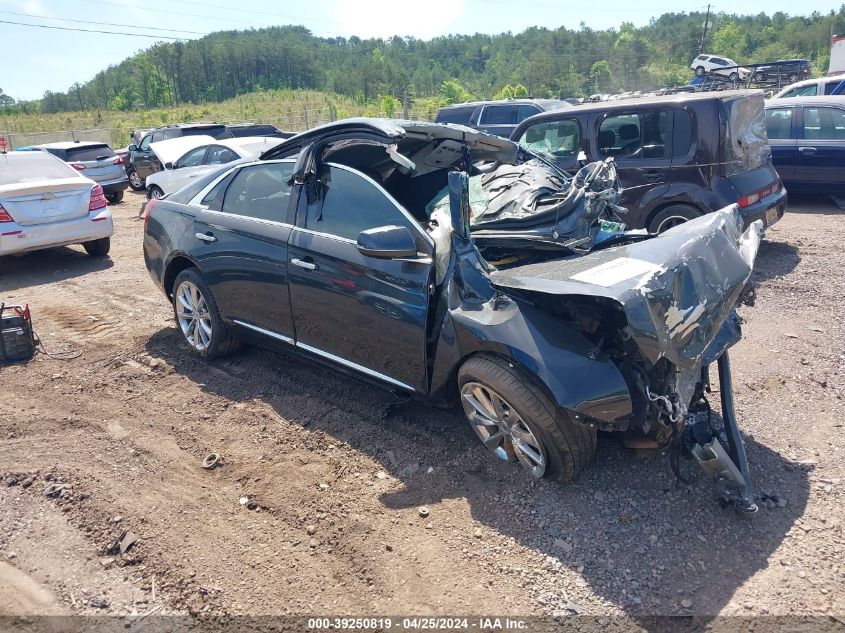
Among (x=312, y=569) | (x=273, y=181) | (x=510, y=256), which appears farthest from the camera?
(x=273, y=181)

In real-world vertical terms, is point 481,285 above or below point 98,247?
above

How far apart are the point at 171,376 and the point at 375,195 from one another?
2415 mm

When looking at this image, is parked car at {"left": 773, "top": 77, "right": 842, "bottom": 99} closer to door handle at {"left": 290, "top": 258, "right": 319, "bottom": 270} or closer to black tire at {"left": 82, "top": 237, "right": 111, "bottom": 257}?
door handle at {"left": 290, "top": 258, "right": 319, "bottom": 270}

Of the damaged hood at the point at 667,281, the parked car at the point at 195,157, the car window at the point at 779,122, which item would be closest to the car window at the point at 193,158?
the parked car at the point at 195,157

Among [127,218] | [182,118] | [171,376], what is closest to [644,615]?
[171,376]

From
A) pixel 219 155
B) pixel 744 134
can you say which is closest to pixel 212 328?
pixel 744 134

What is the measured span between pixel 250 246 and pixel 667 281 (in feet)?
9.59

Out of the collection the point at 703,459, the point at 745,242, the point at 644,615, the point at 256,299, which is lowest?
the point at 644,615

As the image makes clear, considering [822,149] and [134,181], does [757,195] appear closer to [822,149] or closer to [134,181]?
[822,149]

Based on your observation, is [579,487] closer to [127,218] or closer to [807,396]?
[807,396]

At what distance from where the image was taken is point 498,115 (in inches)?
607

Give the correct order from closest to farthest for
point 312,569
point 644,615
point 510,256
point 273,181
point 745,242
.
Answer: point 644,615
point 312,569
point 745,242
point 510,256
point 273,181

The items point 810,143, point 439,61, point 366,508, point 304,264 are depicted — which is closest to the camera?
point 366,508

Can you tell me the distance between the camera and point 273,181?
477 centimetres
